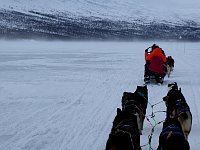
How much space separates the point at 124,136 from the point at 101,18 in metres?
110

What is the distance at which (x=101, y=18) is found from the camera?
113m

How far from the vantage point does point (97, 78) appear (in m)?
12.5

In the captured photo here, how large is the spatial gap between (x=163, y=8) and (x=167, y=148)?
485 feet

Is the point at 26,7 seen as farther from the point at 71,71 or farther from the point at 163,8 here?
the point at 71,71

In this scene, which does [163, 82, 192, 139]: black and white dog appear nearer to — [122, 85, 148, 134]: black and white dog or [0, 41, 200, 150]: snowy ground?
[122, 85, 148, 134]: black and white dog

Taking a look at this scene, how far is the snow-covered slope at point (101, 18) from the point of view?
289 ft

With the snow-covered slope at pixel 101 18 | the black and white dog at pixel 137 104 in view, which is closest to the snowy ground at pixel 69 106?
the black and white dog at pixel 137 104

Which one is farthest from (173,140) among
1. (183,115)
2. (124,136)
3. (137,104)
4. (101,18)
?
(101,18)

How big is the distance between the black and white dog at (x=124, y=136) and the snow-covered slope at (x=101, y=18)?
75019mm

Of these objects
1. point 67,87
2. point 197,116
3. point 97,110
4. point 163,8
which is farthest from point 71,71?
point 163,8

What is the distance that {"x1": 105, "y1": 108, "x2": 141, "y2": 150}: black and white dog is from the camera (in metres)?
3.79

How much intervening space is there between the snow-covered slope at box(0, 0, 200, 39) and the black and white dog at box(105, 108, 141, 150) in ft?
246

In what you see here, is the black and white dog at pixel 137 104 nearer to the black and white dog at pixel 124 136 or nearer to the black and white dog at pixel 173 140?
the black and white dog at pixel 124 136

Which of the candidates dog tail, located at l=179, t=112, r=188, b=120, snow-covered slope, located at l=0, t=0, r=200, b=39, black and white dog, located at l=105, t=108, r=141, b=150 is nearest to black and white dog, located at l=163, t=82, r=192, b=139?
dog tail, located at l=179, t=112, r=188, b=120
